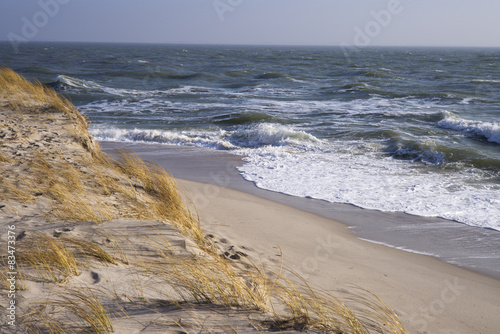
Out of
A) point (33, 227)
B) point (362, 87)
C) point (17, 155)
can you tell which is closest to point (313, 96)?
point (362, 87)

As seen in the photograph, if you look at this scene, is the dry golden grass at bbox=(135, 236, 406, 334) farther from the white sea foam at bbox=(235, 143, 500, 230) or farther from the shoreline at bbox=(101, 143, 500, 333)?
the white sea foam at bbox=(235, 143, 500, 230)

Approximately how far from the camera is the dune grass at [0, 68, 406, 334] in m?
2.76

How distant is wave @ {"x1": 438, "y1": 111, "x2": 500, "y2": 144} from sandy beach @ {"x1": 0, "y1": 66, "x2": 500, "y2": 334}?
33.1 feet

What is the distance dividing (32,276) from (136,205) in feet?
6.25

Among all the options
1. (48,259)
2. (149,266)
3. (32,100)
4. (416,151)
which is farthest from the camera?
(416,151)

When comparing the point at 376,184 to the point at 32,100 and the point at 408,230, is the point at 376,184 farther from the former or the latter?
the point at 32,100

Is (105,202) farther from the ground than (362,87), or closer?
closer

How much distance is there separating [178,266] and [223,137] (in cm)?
1008

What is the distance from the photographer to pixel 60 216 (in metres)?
3.99

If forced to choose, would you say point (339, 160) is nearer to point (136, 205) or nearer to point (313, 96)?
point (136, 205)

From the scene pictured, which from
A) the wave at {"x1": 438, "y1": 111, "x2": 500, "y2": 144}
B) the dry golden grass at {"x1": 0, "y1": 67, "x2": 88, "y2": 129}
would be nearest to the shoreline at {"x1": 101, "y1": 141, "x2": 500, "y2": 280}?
the dry golden grass at {"x1": 0, "y1": 67, "x2": 88, "y2": 129}

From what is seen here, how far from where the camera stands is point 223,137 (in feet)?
43.3

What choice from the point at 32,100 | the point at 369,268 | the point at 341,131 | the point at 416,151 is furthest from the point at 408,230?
the point at 341,131

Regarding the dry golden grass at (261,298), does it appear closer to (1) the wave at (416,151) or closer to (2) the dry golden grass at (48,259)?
(2) the dry golden grass at (48,259)
